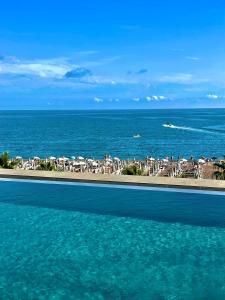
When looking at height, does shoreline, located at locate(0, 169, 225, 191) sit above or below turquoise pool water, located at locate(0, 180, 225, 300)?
above

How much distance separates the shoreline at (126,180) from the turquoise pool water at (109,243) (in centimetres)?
18

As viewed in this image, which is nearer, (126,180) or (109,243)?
(109,243)

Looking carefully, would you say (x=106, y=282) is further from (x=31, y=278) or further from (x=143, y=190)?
(x=143, y=190)

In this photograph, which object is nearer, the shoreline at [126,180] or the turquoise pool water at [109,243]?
the turquoise pool water at [109,243]

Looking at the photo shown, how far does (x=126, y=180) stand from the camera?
343 inches

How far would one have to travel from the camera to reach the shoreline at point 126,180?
26.9 ft

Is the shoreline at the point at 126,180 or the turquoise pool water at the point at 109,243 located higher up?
the shoreline at the point at 126,180

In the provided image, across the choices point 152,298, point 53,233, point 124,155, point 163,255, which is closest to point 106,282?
point 152,298

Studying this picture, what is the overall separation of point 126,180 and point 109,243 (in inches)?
114

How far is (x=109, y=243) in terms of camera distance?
19.4ft

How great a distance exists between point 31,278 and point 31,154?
37.8m

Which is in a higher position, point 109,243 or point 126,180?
point 126,180

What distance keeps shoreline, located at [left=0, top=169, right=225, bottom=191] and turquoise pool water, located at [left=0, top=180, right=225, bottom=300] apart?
0.61 ft

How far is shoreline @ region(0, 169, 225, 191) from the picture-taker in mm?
8188
